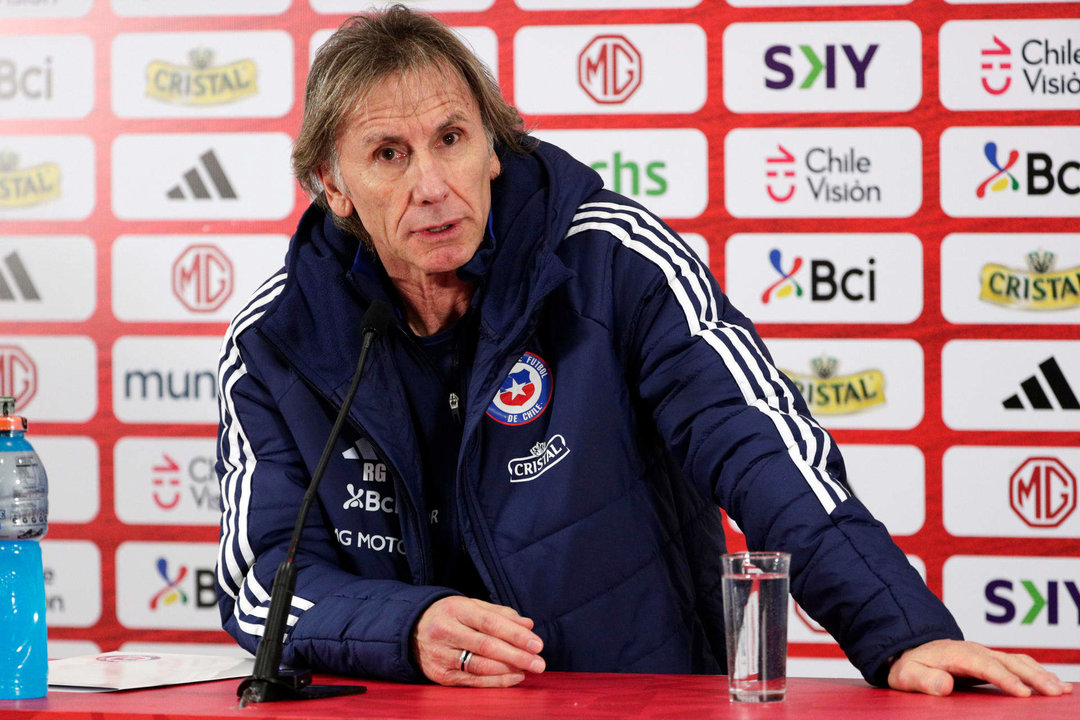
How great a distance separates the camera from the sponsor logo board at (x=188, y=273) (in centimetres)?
285

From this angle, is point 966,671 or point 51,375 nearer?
point 966,671

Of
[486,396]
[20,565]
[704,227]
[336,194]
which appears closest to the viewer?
[20,565]

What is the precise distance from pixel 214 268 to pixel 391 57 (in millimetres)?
1439

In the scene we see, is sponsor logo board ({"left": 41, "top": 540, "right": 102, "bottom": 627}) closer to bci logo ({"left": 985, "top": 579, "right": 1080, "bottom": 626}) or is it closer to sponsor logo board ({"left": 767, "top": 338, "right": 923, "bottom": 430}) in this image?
sponsor logo board ({"left": 767, "top": 338, "right": 923, "bottom": 430})

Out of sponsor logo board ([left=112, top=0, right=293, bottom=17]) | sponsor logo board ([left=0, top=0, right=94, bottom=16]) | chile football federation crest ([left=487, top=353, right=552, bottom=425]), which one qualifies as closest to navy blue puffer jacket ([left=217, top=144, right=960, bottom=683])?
chile football federation crest ([left=487, top=353, right=552, bottom=425])

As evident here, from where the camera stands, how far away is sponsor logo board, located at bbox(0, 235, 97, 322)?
2904mm

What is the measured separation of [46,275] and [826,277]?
75.1 inches

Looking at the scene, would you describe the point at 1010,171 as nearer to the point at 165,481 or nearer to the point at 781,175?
the point at 781,175

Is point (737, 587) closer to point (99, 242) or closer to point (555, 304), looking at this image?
point (555, 304)

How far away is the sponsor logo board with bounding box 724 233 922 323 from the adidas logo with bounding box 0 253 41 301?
1723 mm

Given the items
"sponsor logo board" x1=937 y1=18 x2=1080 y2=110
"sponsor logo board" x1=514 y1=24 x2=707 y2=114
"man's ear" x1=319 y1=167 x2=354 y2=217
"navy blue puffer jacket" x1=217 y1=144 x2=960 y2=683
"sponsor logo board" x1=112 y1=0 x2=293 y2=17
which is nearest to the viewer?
"navy blue puffer jacket" x1=217 y1=144 x2=960 y2=683

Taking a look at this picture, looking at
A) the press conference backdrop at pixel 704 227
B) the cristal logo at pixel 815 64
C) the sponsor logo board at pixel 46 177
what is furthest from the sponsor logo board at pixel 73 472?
the cristal logo at pixel 815 64

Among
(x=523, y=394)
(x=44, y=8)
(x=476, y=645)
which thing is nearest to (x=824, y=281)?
(x=523, y=394)

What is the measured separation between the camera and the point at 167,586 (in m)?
2.87
